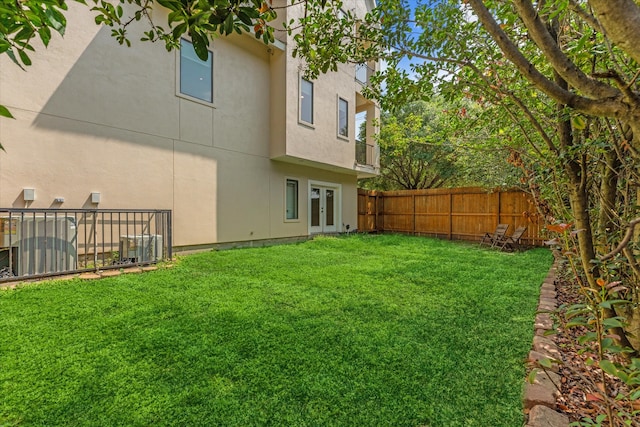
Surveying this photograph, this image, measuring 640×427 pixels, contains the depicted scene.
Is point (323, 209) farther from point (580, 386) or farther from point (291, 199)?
point (580, 386)

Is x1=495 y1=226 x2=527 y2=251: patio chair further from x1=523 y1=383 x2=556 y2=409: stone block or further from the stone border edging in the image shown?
x1=523 y1=383 x2=556 y2=409: stone block

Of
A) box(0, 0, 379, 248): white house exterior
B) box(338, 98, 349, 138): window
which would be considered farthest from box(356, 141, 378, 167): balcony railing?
box(338, 98, 349, 138): window

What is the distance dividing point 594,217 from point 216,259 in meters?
6.40

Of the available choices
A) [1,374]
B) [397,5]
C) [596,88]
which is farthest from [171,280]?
[596,88]

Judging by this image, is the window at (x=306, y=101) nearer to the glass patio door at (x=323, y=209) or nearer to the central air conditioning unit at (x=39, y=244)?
the glass patio door at (x=323, y=209)

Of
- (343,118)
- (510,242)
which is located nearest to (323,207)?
(343,118)

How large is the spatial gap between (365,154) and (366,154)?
0.19 ft

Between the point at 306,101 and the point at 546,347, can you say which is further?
the point at 306,101

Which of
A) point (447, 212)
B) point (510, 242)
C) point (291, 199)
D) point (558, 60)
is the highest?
point (558, 60)

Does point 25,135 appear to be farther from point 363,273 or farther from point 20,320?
point 363,273

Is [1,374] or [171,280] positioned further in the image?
[171,280]

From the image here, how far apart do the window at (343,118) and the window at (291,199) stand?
2781 millimetres

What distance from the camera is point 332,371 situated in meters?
2.37

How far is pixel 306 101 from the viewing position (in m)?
10.2
